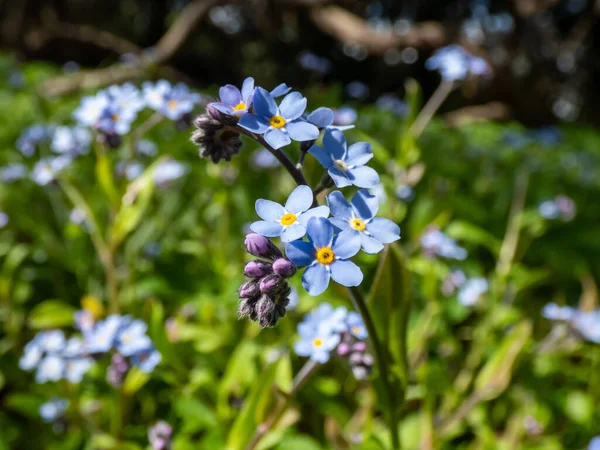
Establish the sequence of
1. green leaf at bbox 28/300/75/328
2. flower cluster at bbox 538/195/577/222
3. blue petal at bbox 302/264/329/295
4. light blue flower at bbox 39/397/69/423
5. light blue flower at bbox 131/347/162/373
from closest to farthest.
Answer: blue petal at bbox 302/264/329/295
light blue flower at bbox 131/347/162/373
light blue flower at bbox 39/397/69/423
green leaf at bbox 28/300/75/328
flower cluster at bbox 538/195/577/222

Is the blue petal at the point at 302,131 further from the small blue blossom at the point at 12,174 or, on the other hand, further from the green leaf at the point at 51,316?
the small blue blossom at the point at 12,174

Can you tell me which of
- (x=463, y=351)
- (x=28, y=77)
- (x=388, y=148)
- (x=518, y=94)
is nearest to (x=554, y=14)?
(x=518, y=94)

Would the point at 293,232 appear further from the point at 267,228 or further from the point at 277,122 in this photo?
the point at 277,122

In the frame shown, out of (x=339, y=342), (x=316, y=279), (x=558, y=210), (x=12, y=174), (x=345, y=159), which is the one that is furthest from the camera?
(x=12, y=174)

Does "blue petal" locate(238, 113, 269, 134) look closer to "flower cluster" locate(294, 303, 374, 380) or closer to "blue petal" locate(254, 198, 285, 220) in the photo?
"blue petal" locate(254, 198, 285, 220)

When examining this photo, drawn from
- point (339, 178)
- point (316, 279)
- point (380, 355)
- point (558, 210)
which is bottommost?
point (558, 210)

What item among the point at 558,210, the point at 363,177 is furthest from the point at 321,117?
the point at 558,210

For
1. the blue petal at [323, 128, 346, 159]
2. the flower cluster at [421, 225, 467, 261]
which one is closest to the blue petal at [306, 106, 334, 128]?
the blue petal at [323, 128, 346, 159]
